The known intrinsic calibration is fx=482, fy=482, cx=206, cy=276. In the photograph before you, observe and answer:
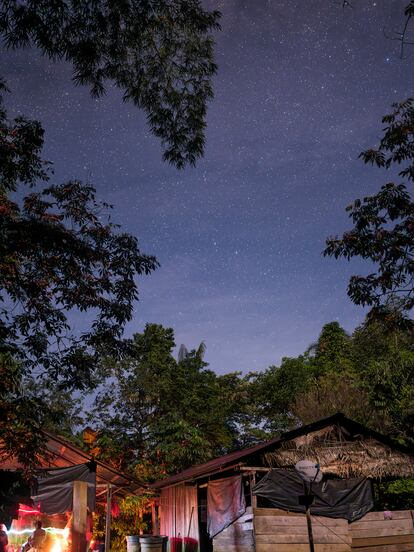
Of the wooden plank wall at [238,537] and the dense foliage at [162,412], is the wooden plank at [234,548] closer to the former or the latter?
the wooden plank wall at [238,537]

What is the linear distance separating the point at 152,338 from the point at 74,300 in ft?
90.2

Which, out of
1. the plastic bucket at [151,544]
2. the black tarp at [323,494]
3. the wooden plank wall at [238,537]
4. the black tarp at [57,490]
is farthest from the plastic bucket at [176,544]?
the black tarp at [57,490]

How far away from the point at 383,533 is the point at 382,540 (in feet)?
0.75

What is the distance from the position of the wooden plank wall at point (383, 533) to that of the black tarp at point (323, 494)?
Answer: 370mm

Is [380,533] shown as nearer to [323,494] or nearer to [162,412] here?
[323,494]

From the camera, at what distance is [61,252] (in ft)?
31.8

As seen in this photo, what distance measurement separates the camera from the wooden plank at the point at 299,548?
14.4 metres

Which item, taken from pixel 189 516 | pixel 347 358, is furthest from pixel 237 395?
pixel 189 516

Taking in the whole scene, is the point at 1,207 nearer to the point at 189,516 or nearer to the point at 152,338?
the point at 189,516

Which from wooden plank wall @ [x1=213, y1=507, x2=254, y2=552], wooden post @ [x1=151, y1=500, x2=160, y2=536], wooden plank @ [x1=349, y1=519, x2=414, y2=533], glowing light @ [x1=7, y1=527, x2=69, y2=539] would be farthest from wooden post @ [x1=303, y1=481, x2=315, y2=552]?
wooden post @ [x1=151, y1=500, x2=160, y2=536]

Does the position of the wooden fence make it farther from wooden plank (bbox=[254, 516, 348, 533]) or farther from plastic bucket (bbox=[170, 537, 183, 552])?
plastic bucket (bbox=[170, 537, 183, 552])

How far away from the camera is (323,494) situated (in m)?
16.0

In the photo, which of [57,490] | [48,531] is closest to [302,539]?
[57,490]

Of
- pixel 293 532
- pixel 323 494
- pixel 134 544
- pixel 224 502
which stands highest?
pixel 323 494
